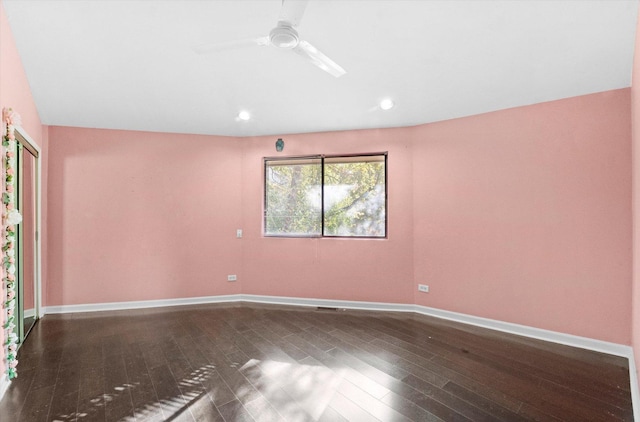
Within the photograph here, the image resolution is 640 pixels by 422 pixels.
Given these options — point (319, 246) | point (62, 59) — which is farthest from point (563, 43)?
point (62, 59)

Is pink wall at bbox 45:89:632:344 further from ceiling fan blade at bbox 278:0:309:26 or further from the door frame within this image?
ceiling fan blade at bbox 278:0:309:26

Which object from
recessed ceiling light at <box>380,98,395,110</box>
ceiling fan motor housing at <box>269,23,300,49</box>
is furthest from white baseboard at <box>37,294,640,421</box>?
ceiling fan motor housing at <box>269,23,300,49</box>

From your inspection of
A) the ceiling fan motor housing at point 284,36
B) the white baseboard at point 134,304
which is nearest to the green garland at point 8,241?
the white baseboard at point 134,304

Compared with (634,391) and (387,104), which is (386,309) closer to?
(634,391)

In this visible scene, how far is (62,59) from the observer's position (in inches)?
102

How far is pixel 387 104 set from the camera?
3174 millimetres

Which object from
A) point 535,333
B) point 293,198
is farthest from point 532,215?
point 293,198

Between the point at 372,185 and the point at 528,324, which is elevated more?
the point at 372,185

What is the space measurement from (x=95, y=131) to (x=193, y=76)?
1901 millimetres

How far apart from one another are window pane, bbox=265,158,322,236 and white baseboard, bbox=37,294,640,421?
960mm

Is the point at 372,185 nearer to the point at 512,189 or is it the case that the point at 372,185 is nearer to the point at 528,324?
the point at 512,189

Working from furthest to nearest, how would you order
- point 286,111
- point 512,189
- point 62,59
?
1. point 286,111
2. point 512,189
3. point 62,59

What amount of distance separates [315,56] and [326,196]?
2.20 meters

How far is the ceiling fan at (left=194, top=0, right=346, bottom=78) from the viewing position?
163cm
